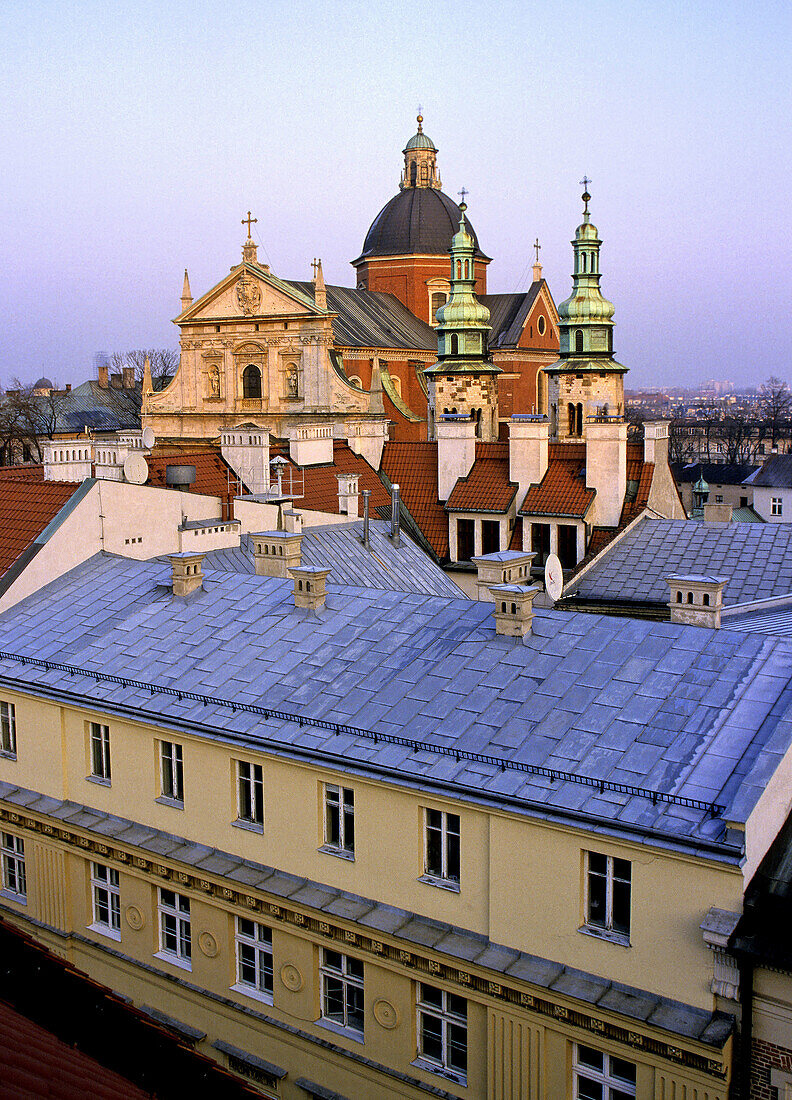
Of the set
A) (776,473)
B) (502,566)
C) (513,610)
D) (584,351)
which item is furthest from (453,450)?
(776,473)

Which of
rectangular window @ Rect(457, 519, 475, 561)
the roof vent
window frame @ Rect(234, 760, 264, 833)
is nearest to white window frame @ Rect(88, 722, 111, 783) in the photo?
window frame @ Rect(234, 760, 264, 833)

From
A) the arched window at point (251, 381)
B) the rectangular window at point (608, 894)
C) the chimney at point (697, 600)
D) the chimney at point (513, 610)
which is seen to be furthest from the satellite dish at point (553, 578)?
the arched window at point (251, 381)

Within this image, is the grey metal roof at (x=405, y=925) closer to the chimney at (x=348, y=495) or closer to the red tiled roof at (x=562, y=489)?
the chimney at (x=348, y=495)

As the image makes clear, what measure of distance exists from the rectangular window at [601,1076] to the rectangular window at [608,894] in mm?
1120

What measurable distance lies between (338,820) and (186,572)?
5.30m

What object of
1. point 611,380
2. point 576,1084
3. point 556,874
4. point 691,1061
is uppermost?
point 611,380

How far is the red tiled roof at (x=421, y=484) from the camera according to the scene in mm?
33188

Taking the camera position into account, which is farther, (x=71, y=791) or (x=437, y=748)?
(x=71, y=791)

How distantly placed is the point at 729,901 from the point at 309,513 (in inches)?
726

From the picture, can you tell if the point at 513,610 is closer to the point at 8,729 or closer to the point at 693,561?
the point at 8,729

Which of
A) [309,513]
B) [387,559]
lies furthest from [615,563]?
[309,513]

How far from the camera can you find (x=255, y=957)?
13.0 meters

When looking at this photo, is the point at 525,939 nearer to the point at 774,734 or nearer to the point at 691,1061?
the point at 691,1061

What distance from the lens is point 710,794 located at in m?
9.93
